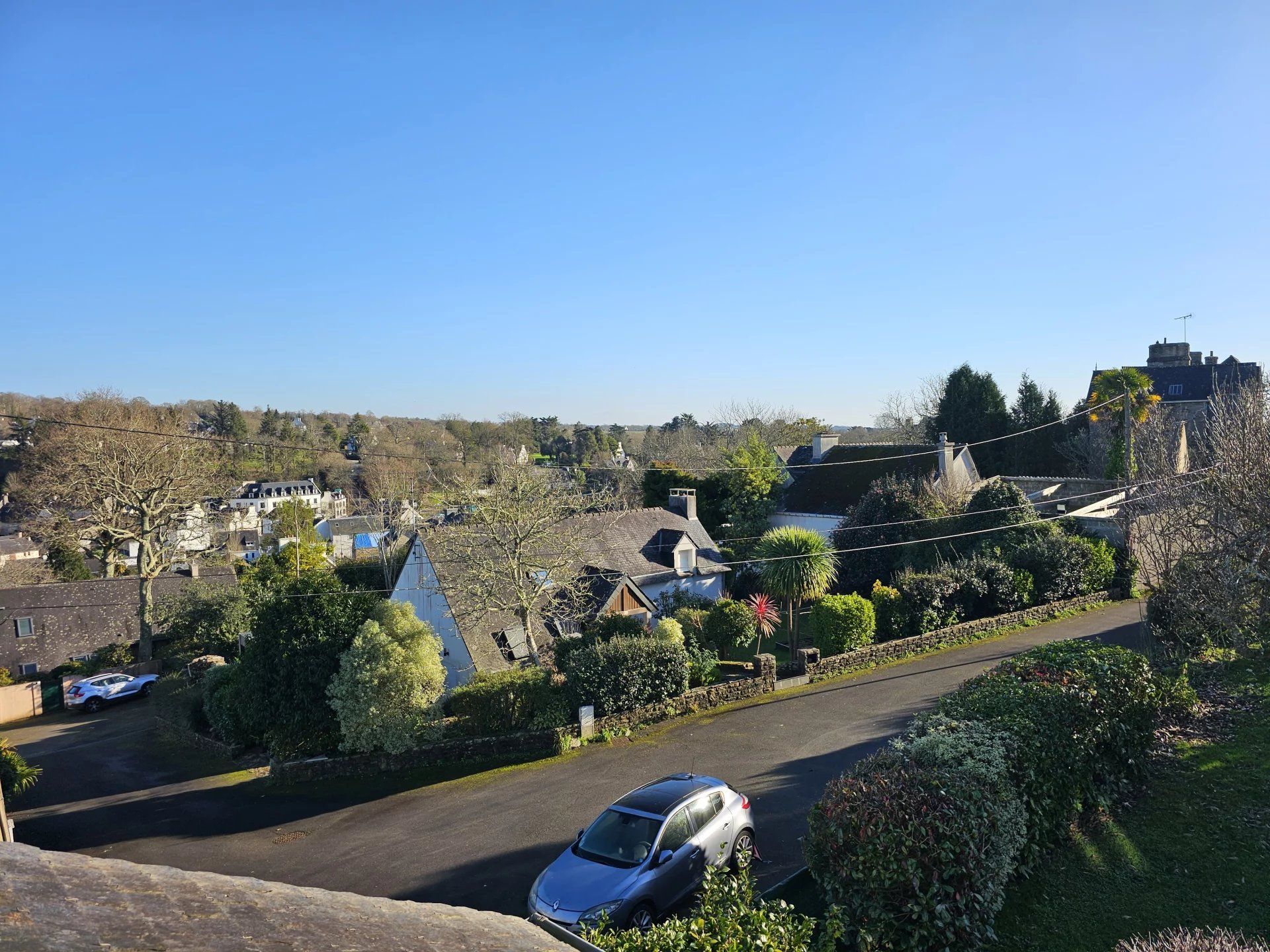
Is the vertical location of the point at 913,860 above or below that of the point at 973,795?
below

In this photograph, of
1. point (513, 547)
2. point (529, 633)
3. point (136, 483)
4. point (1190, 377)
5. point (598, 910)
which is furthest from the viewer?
point (1190, 377)

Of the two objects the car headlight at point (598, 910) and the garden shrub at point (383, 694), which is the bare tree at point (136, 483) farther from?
the car headlight at point (598, 910)

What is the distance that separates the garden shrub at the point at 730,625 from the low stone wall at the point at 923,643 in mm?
1697

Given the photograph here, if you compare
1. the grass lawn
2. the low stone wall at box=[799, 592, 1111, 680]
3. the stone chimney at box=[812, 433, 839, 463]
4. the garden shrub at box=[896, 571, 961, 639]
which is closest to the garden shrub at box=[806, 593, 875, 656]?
the low stone wall at box=[799, 592, 1111, 680]

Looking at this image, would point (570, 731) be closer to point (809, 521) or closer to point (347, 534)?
point (809, 521)

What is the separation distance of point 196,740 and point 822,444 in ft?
111

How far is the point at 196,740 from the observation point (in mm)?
20969

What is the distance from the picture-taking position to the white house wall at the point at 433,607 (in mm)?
22375

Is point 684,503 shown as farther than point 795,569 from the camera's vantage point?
Yes

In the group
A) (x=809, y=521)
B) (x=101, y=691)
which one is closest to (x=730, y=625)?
(x=809, y=521)

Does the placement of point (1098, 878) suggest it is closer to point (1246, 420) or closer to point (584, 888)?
point (584, 888)

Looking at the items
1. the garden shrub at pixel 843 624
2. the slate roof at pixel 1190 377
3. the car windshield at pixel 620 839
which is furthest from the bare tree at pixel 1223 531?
the slate roof at pixel 1190 377

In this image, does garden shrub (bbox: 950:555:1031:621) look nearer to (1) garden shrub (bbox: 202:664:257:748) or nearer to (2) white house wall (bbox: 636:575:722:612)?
(2) white house wall (bbox: 636:575:722:612)

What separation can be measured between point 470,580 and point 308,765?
6013 millimetres
